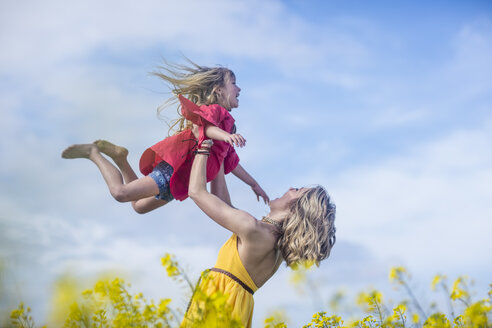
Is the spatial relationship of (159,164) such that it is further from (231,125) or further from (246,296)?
(246,296)

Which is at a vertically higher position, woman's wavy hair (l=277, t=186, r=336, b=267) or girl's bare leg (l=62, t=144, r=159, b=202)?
girl's bare leg (l=62, t=144, r=159, b=202)

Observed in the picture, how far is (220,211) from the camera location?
3324mm

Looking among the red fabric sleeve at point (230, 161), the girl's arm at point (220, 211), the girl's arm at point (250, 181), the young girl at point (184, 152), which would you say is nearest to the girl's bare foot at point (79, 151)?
the young girl at point (184, 152)

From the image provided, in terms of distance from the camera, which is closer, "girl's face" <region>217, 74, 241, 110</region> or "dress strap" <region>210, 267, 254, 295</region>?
"dress strap" <region>210, 267, 254, 295</region>

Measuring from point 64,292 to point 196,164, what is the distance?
1.28m

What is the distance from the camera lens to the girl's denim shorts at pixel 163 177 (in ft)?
14.2

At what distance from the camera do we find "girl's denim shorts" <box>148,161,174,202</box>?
434 centimetres

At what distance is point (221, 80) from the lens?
4.97 metres

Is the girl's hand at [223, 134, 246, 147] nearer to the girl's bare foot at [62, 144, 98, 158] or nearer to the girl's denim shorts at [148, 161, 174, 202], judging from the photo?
the girl's denim shorts at [148, 161, 174, 202]

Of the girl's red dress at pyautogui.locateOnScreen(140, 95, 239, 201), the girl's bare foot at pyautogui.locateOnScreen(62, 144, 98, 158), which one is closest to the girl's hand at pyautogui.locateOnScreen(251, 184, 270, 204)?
the girl's red dress at pyautogui.locateOnScreen(140, 95, 239, 201)

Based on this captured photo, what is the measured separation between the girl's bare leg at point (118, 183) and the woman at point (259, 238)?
85cm

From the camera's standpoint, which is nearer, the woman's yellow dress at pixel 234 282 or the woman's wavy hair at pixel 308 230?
the woman's yellow dress at pixel 234 282

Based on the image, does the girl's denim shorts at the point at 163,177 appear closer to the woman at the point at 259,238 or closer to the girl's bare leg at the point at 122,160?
the girl's bare leg at the point at 122,160

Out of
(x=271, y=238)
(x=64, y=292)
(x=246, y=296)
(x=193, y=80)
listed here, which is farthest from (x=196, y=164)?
(x=193, y=80)
